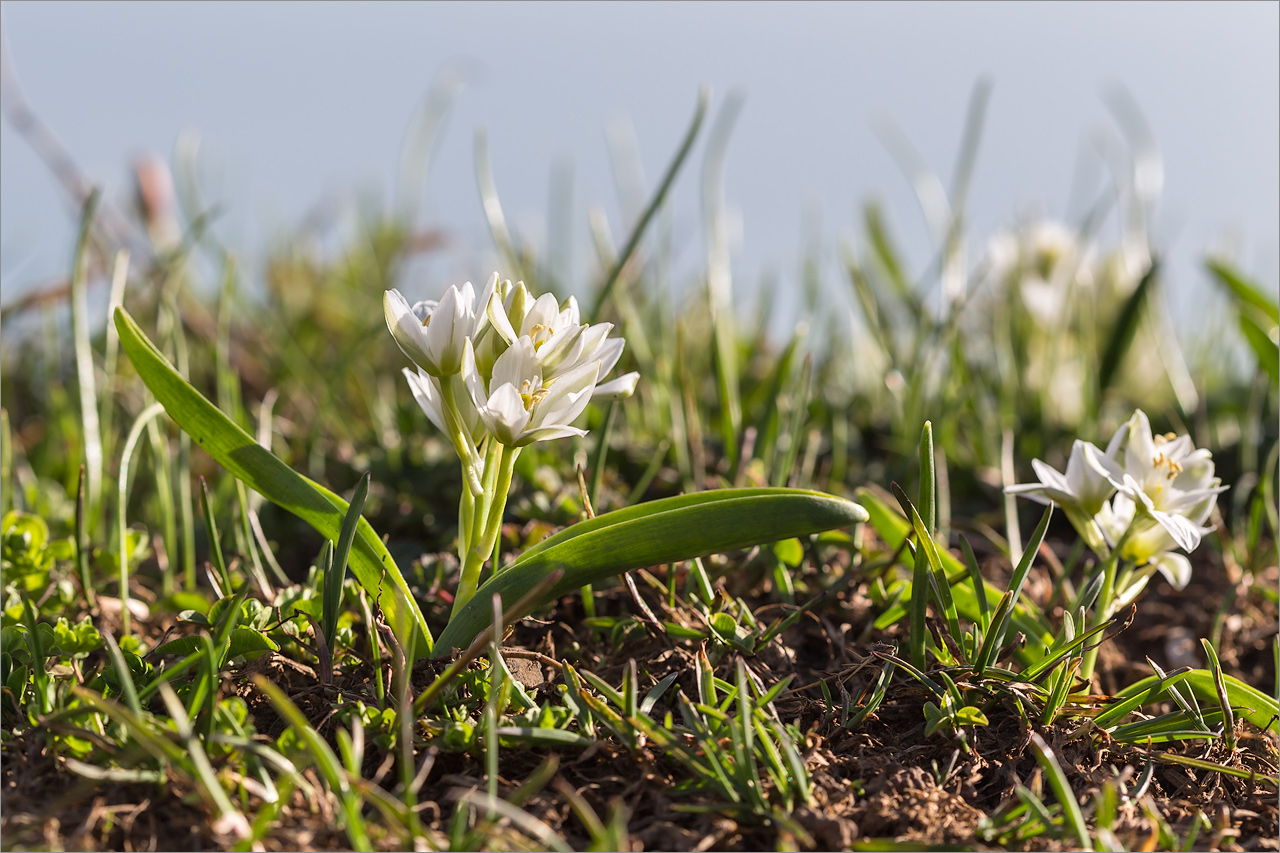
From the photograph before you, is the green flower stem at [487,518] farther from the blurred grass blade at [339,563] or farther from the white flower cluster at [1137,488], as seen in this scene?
the white flower cluster at [1137,488]

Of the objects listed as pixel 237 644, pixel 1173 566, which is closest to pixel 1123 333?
pixel 1173 566

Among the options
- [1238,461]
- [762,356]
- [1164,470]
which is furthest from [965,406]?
[1164,470]

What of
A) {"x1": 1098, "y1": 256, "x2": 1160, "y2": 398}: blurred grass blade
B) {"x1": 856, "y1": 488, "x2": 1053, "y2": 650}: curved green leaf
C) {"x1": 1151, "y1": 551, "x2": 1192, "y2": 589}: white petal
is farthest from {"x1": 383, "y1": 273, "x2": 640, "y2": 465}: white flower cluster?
{"x1": 1098, "y1": 256, "x2": 1160, "y2": 398}: blurred grass blade

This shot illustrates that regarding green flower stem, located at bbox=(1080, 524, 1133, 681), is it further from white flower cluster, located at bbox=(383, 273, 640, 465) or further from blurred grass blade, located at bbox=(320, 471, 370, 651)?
blurred grass blade, located at bbox=(320, 471, 370, 651)

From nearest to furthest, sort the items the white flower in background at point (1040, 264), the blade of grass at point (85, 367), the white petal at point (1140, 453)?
1. the white petal at point (1140, 453)
2. the blade of grass at point (85, 367)
3. the white flower in background at point (1040, 264)

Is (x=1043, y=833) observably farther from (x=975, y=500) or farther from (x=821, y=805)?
(x=975, y=500)

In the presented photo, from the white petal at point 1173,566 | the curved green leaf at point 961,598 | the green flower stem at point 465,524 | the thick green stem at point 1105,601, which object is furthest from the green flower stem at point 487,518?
the white petal at point 1173,566

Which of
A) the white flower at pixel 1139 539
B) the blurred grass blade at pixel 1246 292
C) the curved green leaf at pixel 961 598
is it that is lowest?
the curved green leaf at pixel 961 598
